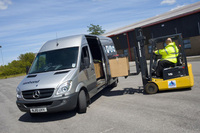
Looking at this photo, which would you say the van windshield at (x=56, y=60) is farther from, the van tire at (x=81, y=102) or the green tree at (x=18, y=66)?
the green tree at (x=18, y=66)

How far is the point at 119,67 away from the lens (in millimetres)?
7969

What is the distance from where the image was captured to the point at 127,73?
25.9 ft

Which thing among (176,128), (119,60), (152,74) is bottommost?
(176,128)

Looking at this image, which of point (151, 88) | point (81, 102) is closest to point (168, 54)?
point (151, 88)

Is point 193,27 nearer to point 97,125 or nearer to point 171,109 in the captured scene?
point 171,109

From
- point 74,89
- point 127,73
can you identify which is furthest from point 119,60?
point 74,89

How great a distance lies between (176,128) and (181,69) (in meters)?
3.39

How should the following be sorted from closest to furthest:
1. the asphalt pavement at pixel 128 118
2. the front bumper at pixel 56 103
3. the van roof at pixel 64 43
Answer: the asphalt pavement at pixel 128 118 < the front bumper at pixel 56 103 < the van roof at pixel 64 43

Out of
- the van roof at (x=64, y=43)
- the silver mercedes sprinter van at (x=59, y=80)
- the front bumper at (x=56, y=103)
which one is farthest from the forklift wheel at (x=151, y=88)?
the front bumper at (x=56, y=103)

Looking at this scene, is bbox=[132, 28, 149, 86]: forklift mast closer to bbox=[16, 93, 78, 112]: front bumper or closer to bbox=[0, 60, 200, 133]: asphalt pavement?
bbox=[0, 60, 200, 133]: asphalt pavement

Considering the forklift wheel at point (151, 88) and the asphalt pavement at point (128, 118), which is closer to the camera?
the asphalt pavement at point (128, 118)

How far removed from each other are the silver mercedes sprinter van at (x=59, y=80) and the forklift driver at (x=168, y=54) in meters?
2.49

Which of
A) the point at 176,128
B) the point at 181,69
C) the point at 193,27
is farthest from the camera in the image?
the point at 193,27

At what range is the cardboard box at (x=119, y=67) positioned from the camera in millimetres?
7883
